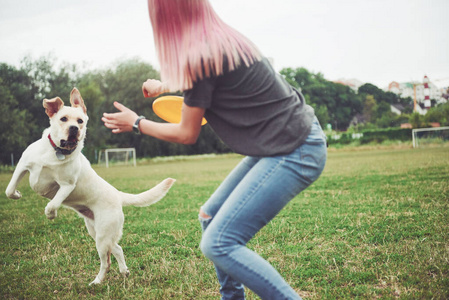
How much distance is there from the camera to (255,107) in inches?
76.7

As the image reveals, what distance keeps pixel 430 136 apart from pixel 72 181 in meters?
35.5

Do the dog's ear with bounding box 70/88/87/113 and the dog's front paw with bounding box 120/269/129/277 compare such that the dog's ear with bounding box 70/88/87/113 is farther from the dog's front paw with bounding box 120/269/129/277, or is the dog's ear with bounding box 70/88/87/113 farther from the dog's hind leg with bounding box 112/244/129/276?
the dog's front paw with bounding box 120/269/129/277

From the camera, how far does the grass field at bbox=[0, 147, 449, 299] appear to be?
125 inches

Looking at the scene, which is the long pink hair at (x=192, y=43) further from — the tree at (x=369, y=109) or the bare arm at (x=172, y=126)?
the tree at (x=369, y=109)

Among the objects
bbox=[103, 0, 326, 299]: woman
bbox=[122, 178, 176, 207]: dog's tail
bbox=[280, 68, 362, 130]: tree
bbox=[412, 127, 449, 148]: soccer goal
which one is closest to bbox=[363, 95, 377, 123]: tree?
bbox=[280, 68, 362, 130]: tree

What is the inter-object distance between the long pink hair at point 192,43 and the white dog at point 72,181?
1817 millimetres

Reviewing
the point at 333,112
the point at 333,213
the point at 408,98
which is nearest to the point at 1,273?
the point at 333,213

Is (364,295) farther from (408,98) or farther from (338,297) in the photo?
(408,98)

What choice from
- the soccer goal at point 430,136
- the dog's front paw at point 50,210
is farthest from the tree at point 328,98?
the dog's front paw at point 50,210

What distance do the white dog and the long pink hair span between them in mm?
1817

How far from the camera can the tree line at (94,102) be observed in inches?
1372

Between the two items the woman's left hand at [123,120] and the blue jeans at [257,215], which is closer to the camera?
the blue jeans at [257,215]

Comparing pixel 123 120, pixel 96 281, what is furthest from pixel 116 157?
pixel 123 120

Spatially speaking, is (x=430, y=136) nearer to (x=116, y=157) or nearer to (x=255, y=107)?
(x=116, y=157)
